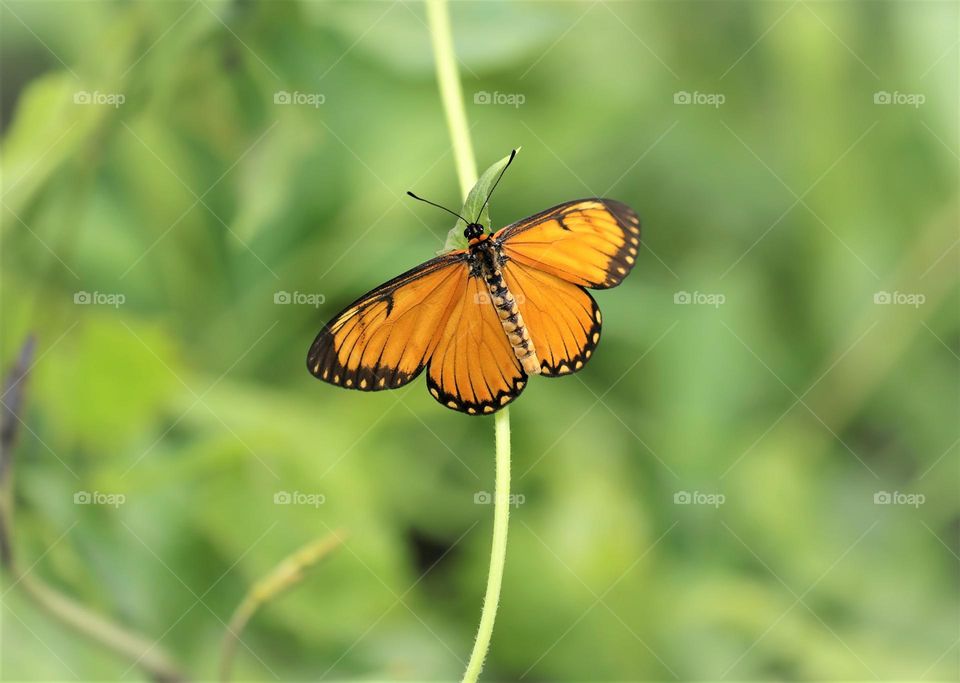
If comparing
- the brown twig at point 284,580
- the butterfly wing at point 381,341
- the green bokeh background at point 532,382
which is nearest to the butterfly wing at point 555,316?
the butterfly wing at point 381,341

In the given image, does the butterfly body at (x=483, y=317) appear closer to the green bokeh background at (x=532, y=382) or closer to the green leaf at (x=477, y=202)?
the green leaf at (x=477, y=202)

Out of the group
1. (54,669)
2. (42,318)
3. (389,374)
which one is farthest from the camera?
(42,318)

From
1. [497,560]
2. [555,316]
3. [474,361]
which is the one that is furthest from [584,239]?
[497,560]

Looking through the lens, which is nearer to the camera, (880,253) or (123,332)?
(123,332)

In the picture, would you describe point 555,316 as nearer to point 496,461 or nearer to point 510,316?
point 510,316

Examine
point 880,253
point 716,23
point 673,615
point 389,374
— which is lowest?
point 673,615

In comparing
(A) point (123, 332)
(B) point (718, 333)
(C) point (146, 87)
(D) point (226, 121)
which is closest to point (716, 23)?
(B) point (718, 333)

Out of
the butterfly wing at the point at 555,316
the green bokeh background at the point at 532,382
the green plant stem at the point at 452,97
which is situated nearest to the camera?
the green plant stem at the point at 452,97

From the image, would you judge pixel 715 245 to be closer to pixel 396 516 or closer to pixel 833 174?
pixel 833 174
